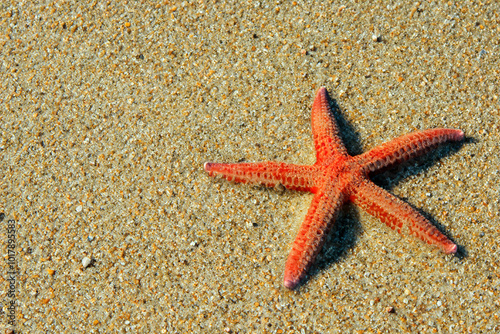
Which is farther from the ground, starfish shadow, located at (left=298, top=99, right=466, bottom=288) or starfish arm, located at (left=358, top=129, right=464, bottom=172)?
starfish arm, located at (left=358, top=129, right=464, bottom=172)

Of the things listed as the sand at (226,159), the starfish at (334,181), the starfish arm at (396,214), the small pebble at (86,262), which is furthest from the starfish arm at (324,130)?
the small pebble at (86,262)

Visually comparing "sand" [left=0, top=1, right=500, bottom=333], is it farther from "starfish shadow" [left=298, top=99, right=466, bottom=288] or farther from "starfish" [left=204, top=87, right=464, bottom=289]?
"starfish" [left=204, top=87, right=464, bottom=289]

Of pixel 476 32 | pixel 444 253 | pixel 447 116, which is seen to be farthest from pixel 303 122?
pixel 476 32

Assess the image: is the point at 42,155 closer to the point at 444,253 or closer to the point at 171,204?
the point at 171,204

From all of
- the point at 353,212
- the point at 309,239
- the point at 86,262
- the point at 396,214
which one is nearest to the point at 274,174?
the point at 309,239

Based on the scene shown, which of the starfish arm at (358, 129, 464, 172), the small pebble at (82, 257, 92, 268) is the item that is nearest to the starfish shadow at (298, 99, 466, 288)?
the starfish arm at (358, 129, 464, 172)

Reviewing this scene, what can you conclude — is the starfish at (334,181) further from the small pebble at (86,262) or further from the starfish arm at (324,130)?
the small pebble at (86,262)

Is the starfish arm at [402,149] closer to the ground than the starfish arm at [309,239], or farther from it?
farther from it
